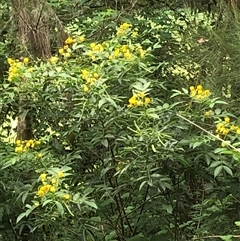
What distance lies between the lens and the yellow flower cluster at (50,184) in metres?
1.75

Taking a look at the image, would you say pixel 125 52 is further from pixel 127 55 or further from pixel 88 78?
pixel 88 78

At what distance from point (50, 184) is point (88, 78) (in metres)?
0.41

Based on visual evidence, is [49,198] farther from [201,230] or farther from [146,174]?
[201,230]

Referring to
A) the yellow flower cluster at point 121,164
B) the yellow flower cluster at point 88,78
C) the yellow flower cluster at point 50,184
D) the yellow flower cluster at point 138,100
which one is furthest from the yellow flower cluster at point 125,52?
the yellow flower cluster at point 50,184

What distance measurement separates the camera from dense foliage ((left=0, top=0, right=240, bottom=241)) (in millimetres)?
1912

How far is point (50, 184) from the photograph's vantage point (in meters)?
1.86

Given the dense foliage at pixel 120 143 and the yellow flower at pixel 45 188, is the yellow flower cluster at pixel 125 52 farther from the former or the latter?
the yellow flower at pixel 45 188

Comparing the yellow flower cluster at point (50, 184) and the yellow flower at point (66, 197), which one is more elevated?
the yellow flower cluster at point (50, 184)

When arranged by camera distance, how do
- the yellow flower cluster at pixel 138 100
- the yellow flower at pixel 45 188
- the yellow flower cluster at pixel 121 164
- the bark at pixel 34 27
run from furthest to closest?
the bark at pixel 34 27 → the yellow flower cluster at pixel 121 164 → the yellow flower cluster at pixel 138 100 → the yellow flower at pixel 45 188

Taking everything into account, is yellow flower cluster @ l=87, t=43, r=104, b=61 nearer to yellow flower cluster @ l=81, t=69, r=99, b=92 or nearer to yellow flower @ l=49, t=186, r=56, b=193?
yellow flower cluster @ l=81, t=69, r=99, b=92

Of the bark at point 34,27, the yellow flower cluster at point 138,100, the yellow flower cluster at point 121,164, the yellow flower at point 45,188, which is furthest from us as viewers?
the bark at point 34,27

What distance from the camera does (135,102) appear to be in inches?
73.2

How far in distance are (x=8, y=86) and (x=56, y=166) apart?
1.42ft

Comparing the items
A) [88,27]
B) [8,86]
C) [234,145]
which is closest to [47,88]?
[8,86]
